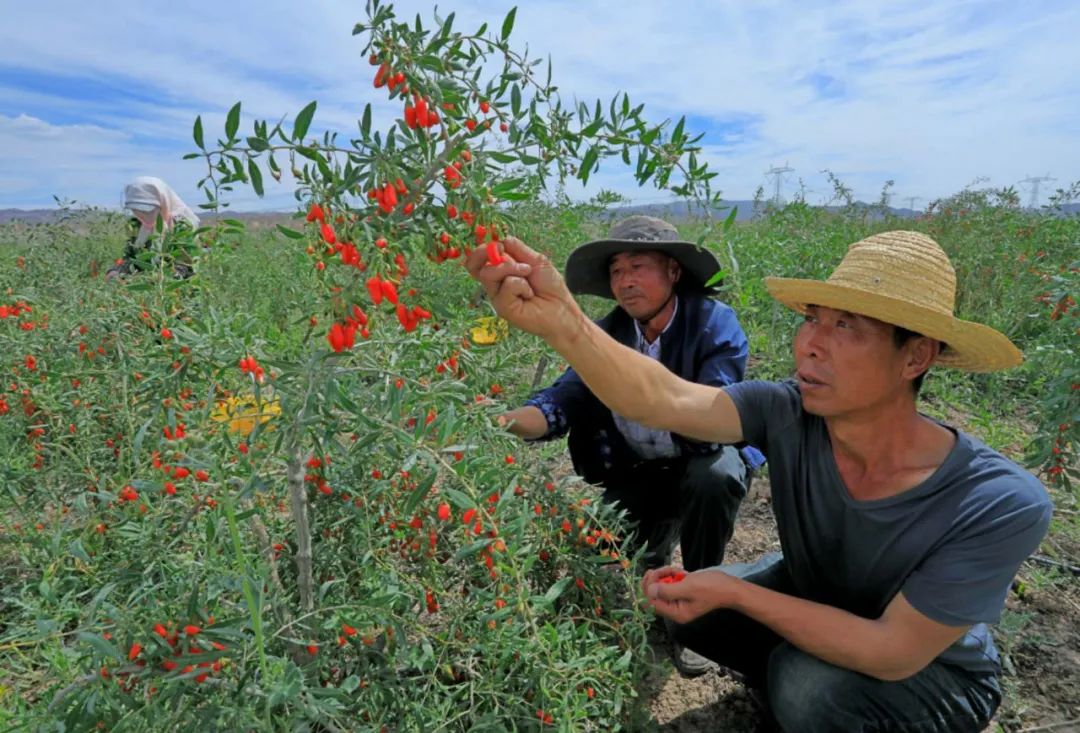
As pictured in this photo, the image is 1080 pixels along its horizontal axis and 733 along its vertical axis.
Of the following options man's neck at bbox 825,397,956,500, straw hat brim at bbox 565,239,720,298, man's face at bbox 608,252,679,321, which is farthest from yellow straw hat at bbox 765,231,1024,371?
man's face at bbox 608,252,679,321

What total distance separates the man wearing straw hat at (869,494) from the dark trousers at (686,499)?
0.45 m

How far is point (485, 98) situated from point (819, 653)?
57.9 inches

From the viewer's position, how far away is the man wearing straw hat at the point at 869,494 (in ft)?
4.98

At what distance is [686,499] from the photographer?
2408mm

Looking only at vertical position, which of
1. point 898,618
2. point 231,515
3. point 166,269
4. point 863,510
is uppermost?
point 166,269

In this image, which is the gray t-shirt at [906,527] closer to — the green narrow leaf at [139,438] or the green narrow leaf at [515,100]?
the green narrow leaf at [515,100]

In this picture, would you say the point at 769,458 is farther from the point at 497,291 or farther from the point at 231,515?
the point at 231,515

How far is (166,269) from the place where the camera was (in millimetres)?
1736

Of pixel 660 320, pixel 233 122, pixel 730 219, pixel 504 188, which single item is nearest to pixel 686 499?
pixel 660 320

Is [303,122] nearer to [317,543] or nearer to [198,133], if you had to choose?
[198,133]

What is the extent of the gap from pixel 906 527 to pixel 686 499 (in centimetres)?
86

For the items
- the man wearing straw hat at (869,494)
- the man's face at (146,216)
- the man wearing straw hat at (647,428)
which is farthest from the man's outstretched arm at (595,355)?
the man's face at (146,216)

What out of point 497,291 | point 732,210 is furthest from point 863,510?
point 497,291

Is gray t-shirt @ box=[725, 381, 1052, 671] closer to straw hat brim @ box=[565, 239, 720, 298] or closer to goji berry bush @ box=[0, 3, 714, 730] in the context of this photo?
goji berry bush @ box=[0, 3, 714, 730]
